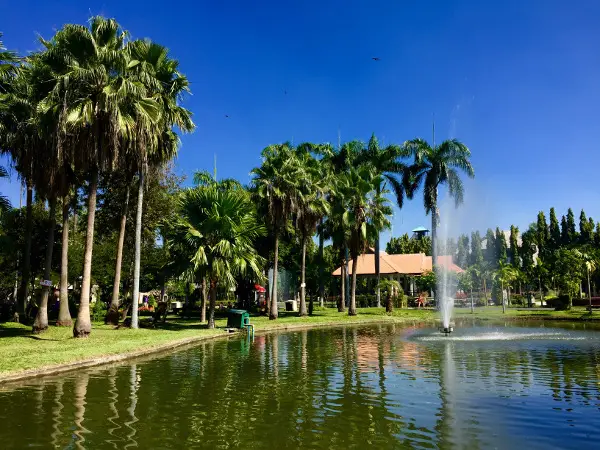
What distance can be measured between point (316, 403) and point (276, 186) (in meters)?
26.9

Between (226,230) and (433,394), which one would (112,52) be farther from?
(433,394)

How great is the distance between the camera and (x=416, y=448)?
697 cm

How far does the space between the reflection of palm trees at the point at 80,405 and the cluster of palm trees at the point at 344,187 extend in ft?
75.1

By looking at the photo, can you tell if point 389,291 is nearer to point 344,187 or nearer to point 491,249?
point 344,187

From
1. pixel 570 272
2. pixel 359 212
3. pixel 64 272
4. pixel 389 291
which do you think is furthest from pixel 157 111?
pixel 570 272

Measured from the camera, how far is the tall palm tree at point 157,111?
2238cm

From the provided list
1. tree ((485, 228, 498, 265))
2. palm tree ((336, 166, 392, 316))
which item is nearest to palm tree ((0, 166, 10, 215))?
palm tree ((336, 166, 392, 316))

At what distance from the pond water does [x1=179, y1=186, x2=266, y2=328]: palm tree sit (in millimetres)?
9546

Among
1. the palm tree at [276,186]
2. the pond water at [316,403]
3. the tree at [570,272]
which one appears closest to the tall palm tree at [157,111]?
the palm tree at [276,186]

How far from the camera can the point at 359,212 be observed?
42438 millimetres

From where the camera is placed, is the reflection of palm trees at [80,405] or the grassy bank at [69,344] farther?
the grassy bank at [69,344]

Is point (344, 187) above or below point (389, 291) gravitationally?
above

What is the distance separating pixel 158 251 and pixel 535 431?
1451 inches

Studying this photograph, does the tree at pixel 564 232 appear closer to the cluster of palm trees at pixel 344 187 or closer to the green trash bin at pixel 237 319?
the cluster of palm trees at pixel 344 187
